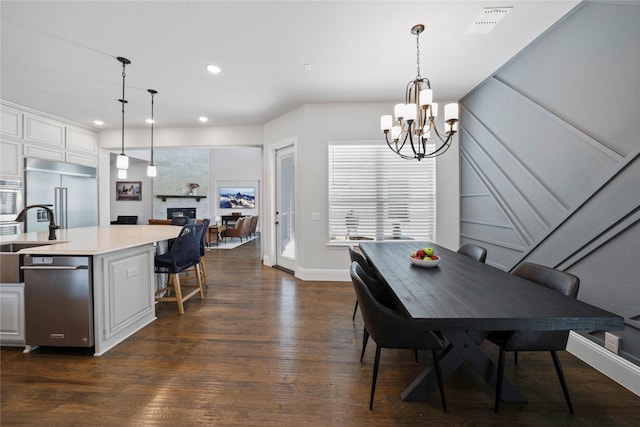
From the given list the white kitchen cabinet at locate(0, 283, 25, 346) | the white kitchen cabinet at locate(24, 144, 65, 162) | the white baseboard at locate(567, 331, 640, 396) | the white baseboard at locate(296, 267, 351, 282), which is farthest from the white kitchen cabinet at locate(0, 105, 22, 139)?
the white baseboard at locate(567, 331, 640, 396)

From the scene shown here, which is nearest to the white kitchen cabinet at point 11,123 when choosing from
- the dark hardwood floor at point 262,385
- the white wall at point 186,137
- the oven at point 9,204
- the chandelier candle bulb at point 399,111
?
the oven at point 9,204

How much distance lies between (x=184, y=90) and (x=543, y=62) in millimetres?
4315

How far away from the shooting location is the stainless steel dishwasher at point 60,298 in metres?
2.09

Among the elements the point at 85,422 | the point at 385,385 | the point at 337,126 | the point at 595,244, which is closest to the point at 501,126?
the point at 595,244

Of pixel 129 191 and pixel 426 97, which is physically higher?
pixel 426 97

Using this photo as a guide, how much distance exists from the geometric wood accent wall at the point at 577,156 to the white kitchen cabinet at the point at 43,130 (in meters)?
7.26

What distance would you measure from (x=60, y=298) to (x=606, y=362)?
13.8ft

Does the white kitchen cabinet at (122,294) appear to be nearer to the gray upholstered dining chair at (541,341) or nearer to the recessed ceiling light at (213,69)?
the recessed ceiling light at (213,69)

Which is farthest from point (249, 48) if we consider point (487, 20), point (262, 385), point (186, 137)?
point (186, 137)

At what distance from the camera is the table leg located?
5.13 ft

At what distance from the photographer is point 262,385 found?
180cm

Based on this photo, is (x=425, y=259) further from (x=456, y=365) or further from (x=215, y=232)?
(x=215, y=232)

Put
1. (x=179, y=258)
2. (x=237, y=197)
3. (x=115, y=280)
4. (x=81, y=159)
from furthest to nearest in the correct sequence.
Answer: (x=237, y=197)
(x=81, y=159)
(x=179, y=258)
(x=115, y=280)

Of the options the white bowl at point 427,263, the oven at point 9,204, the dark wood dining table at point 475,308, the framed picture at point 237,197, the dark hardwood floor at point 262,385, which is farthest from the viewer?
the framed picture at point 237,197
